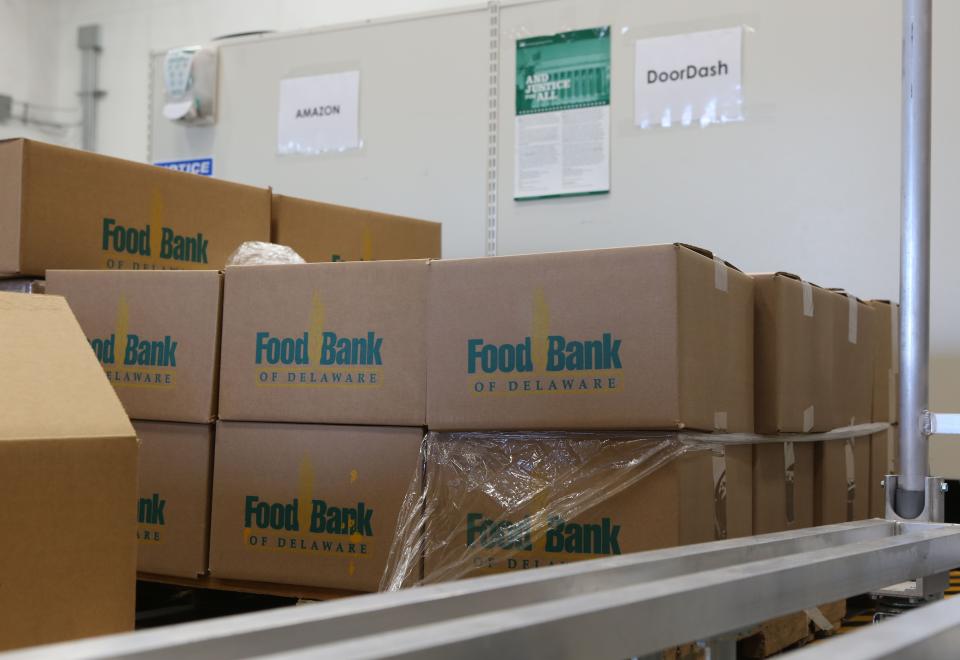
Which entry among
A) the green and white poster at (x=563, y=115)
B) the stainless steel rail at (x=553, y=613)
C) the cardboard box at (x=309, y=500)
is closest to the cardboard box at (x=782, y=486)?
the cardboard box at (x=309, y=500)

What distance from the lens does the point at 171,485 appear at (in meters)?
1.80

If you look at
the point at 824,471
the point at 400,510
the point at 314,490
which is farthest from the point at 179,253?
the point at 824,471

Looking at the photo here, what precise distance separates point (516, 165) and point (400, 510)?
5.50 feet

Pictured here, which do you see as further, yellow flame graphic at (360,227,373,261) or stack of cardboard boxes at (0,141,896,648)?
yellow flame graphic at (360,227,373,261)

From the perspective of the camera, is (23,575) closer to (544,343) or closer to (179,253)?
(544,343)

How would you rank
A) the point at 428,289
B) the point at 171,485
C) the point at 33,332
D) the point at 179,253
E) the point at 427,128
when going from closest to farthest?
the point at 33,332
the point at 428,289
the point at 171,485
the point at 179,253
the point at 427,128

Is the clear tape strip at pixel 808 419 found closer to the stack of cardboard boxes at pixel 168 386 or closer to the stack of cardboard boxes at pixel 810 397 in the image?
the stack of cardboard boxes at pixel 810 397

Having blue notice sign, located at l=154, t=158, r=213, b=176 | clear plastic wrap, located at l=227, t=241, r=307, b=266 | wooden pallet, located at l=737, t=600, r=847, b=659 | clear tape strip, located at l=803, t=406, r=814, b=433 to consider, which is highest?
blue notice sign, located at l=154, t=158, r=213, b=176

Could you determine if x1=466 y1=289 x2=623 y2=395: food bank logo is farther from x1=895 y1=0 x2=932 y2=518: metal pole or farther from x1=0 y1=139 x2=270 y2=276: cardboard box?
x1=0 y1=139 x2=270 y2=276: cardboard box

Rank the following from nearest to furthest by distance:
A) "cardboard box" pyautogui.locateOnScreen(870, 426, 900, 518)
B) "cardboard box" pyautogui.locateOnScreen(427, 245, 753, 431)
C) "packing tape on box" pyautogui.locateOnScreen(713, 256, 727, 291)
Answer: "cardboard box" pyautogui.locateOnScreen(427, 245, 753, 431) < "packing tape on box" pyautogui.locateOnScreen(713, 256, 727, 291) < "cardboard box" pyautogui.locateOnScreen(870, 426, 900, 518)

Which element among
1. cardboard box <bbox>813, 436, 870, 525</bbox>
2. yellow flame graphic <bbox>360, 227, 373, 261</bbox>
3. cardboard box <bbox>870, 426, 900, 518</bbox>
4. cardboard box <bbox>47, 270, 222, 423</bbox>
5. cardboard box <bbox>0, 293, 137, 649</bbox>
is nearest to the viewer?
cardboard box <bbox>0, 293, 137, 649</bbox>

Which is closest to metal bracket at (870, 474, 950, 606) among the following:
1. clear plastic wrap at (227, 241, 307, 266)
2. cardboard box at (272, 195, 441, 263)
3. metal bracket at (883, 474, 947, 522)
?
metal bracket at (883, 474, 947, 522)

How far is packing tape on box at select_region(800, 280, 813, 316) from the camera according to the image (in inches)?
70.6

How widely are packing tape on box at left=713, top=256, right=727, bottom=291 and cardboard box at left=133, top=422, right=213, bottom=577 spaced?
0.84 m
